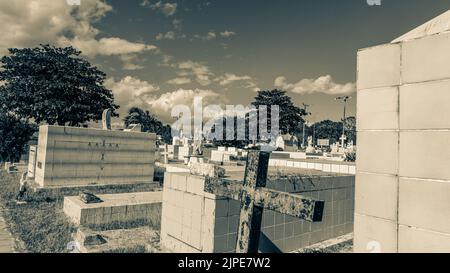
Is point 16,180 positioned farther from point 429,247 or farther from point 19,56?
point 429,247

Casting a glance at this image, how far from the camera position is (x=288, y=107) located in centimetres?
5650

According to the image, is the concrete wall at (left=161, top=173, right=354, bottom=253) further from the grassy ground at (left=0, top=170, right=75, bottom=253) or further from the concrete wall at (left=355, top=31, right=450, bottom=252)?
the grassy ground at (left=0, top=170, right=75, bottom=253)

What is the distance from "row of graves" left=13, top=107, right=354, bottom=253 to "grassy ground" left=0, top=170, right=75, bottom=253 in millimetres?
380

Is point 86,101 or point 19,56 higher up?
point 19,56

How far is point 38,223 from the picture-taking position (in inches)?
378

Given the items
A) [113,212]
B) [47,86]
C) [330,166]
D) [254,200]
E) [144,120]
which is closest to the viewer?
[254,200]

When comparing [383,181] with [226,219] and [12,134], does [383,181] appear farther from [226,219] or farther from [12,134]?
[12,134]

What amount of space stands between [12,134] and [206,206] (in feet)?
94.1

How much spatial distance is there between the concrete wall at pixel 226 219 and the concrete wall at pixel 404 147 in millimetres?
2626

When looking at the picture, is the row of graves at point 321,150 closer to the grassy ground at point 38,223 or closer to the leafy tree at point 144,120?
the grassy ground at point 38,223

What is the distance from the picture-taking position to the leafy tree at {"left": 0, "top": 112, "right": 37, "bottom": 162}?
26.9 metres

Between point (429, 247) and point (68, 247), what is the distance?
7890 millimetres

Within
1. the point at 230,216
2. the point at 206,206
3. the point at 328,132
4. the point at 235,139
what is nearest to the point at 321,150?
the point at 235,139

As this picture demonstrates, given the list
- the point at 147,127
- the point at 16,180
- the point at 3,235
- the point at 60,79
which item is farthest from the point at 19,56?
the point at 147,127
